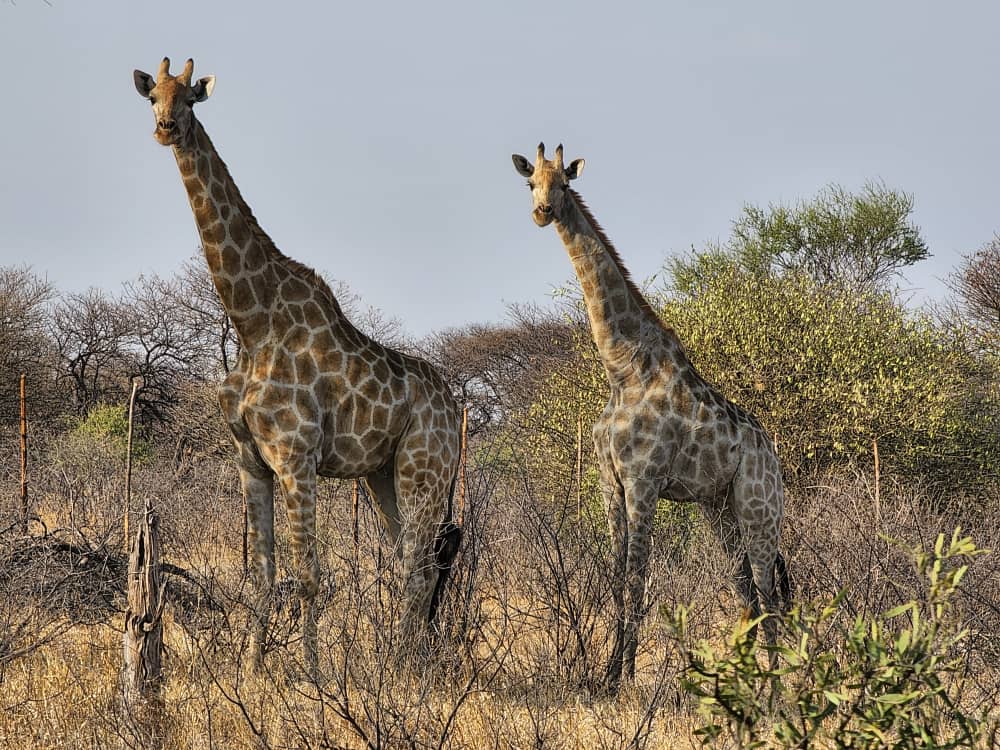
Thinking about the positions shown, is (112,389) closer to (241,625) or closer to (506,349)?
(506,349)

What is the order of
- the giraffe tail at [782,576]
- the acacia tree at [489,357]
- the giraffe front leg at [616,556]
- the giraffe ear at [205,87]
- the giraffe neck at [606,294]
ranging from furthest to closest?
the acacia tree at [489,357], the giraffe tail at [782,576], the giraffe neck at [606,294], the giraffe ear at [205,87], the giraffe front leg at [616,556]

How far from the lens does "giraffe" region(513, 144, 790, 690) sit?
702 cm

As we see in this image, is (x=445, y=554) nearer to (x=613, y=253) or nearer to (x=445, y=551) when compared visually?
(x=445, y=551)

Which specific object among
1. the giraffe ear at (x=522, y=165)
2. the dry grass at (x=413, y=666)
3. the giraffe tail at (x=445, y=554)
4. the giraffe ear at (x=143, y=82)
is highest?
the giraffe ear at (x=143, y=82)

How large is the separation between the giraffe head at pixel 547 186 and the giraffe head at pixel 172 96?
76.8 inches

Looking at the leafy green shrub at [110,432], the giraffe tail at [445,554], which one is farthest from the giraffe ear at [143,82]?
the leafy green shrub at [110,432]

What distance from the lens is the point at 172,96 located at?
6168 millimetres

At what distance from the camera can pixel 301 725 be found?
4973mm

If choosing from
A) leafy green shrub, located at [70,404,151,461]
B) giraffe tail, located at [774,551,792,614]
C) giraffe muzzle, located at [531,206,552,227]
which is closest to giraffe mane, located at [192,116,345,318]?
giraffe muzzle, located at [531,206,552,227]

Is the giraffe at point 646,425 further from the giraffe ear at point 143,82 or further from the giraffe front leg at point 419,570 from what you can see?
the giraffe ear at point 143,82

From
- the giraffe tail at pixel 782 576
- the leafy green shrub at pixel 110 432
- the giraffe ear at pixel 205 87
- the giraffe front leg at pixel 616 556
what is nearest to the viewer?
the giraffe front leg at pixel 616 556

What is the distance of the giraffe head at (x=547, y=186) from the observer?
6.93 m

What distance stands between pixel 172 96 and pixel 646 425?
3340 mm

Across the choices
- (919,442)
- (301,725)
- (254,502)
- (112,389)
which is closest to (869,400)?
(919,442)
